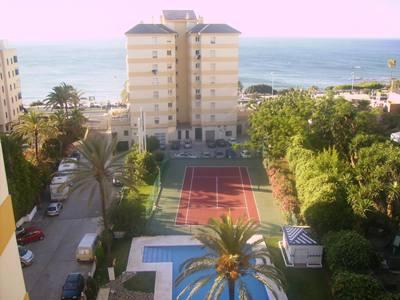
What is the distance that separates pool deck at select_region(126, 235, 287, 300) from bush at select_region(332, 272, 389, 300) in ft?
9.38

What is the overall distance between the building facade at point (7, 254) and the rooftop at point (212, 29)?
46.3 m

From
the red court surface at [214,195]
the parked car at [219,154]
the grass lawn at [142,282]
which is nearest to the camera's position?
the grass lawn at [142,282]

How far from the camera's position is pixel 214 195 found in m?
36.1

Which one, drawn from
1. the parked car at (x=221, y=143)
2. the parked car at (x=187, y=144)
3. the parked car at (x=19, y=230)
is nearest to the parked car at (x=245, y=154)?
the parked car at (x=221, y=143)

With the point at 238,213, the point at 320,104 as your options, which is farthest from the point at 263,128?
the point at 238,213

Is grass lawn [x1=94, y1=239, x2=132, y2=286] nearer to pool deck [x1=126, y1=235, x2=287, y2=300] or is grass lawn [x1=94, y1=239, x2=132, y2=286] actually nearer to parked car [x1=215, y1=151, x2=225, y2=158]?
pool deck [x1=126, y1=235, x2=287, y2=300]

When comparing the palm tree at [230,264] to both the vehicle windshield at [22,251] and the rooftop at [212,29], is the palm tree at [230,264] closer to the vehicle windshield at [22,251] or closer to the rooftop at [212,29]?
the vehicle windshield at [22,251]

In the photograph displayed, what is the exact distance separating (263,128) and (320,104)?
5767mm

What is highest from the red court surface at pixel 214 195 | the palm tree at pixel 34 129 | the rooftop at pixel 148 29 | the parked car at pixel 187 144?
the rooftop at pixel 148 29

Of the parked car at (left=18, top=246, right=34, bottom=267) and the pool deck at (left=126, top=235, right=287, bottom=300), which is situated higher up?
the parked car at (left=18, top=246, right=34, bottom=267)

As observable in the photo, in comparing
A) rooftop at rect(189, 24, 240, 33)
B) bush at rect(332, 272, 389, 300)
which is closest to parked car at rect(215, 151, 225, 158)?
rooftop at rect(189, 24, 240, 33)

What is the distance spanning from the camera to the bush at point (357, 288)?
721 inches

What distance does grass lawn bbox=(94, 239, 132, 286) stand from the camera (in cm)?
2361

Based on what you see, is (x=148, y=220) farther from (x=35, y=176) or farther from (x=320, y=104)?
(x=320, y=104)
